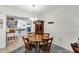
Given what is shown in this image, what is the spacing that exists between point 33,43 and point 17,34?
0.29 metres

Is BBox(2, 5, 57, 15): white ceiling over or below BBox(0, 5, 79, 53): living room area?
over

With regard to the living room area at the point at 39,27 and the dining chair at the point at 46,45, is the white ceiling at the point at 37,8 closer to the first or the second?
the living room area at the point at 39,27

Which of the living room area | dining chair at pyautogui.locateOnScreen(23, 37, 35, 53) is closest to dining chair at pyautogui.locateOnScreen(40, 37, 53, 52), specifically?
the living room area

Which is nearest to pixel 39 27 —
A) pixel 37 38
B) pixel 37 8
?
pixel 37 38

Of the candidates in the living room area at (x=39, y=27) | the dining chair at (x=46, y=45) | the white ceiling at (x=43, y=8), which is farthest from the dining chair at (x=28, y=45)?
the white ceiling at (x=43, y=8)

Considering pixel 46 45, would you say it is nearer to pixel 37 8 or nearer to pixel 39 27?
pixel 39 27

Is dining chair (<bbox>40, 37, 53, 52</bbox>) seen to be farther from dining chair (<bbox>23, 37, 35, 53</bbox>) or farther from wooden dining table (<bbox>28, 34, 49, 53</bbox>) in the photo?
dining chair (<bbox>23, 37, 35, 53</bbox>)

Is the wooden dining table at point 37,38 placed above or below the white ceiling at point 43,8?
below

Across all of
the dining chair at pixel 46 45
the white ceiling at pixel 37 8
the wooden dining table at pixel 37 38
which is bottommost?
the dining chair at pixel 46 45

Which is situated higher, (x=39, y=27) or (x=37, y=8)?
(x=37, y=8)

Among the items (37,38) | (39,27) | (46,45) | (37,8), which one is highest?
(37,8)

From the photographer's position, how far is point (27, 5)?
1.67 m

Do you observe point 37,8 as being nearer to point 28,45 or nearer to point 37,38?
point 37,38
